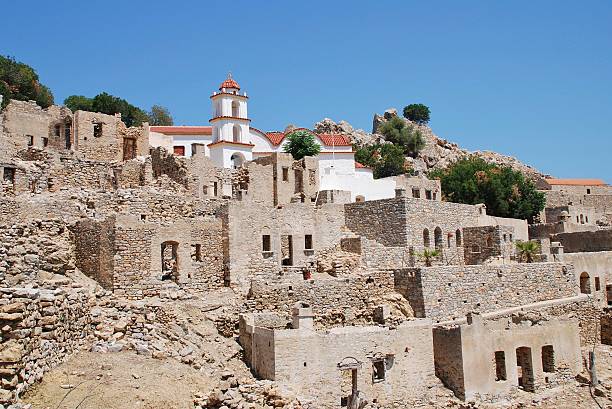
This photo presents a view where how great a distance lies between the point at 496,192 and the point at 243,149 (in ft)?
70.1

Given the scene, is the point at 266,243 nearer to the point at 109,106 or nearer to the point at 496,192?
the point at 496,192

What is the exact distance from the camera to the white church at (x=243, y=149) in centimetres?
3838

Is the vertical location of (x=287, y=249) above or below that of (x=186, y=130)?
below

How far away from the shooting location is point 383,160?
201 ft

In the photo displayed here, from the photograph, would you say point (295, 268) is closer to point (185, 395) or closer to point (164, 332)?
point (164, 332)

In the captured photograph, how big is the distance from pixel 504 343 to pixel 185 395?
11.2 metres

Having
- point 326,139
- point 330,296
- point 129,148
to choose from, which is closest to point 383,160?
point 326,139

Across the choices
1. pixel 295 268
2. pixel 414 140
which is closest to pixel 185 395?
pixel 295 268

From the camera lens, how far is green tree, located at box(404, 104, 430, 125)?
3433 inches

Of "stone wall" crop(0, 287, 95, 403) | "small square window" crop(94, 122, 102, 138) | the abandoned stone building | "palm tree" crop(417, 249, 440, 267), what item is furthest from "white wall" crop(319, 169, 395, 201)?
"stone wall" crop(0, 287, 95, 403)

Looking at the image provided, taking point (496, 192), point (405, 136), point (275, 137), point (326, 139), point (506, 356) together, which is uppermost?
point (405, 136)

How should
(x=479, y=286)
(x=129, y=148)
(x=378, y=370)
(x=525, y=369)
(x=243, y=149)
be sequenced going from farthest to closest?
(x=243, y=149), (x=129, y=148), (x=479, y=286), (x=525, y=369), (x=378, y=370)

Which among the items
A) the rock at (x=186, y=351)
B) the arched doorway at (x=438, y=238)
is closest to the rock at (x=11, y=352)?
the rock at (x=186, y=351)

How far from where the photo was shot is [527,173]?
7531 cm
